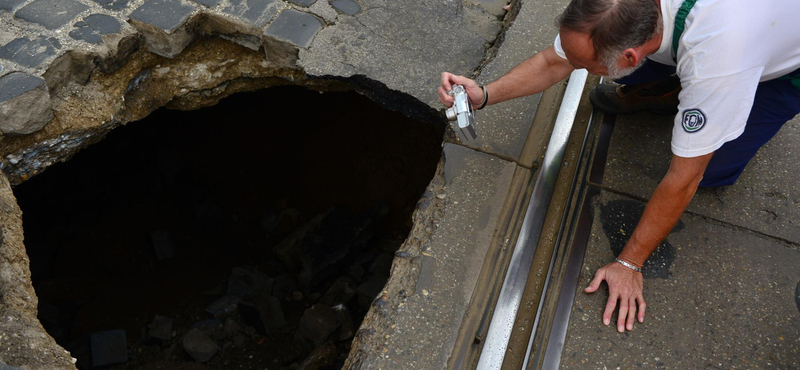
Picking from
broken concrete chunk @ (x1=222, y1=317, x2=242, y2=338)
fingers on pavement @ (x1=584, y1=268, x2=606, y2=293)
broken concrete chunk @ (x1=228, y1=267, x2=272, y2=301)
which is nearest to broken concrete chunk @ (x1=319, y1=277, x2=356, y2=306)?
broken concrete chunk @ (x1=228, y1=267, x2=272, y2=301)

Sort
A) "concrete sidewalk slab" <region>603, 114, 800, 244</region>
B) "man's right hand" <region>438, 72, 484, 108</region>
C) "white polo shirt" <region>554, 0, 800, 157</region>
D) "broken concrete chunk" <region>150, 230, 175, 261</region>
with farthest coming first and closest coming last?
"broken concrete chunk" <region>150, 230, 175, 261</region> → "concrete sidewalk slab" <region>603, 114, 800, 244</region> → "man's right hand" <region>438, 72, 484, 108</region> → "white polo shirt" <region>554, 0, 800, 157</region>

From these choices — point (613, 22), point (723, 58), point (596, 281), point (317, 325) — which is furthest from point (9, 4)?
point (723, 58)

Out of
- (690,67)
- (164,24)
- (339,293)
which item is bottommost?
(339,293)

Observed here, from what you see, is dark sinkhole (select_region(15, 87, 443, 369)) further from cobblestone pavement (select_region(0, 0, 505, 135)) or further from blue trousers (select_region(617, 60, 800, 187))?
blue trousers (select_region(617, 60, 800, 187))

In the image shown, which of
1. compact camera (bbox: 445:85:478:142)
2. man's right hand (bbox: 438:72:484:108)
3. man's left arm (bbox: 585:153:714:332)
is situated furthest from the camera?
man's right hand (bbox: 438:72:484:108)

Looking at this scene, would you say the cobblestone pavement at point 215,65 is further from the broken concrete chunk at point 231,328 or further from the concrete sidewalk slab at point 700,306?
the broken concrete chunk at point 231,328

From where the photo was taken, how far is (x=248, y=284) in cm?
411

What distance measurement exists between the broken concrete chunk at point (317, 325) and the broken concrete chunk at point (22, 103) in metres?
1.95

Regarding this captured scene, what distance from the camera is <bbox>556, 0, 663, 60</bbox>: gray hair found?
1870mm

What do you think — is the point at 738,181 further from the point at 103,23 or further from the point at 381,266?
the point at 103,23

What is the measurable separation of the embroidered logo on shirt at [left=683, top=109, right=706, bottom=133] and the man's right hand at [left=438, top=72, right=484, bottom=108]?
85cm

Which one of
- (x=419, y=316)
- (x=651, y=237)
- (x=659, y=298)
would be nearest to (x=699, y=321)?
(x=659, y=298)

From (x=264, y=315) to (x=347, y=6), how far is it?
212 centimetres

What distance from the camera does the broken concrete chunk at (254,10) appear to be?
2766 mm
